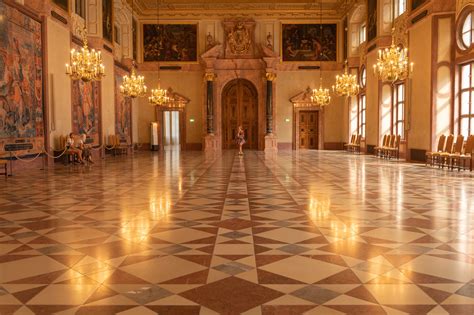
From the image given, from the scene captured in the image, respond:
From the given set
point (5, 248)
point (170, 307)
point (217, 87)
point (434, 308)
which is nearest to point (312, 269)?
point (434, 308)

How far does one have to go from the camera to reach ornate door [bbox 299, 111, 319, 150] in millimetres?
29062

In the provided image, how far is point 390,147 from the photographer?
63.6 feet

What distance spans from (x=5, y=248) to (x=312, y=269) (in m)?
3.27

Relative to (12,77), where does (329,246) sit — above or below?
below

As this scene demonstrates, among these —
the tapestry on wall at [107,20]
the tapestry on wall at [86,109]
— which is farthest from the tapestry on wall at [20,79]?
the tapestry on wall at [107,20]

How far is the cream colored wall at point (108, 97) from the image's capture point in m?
21.3

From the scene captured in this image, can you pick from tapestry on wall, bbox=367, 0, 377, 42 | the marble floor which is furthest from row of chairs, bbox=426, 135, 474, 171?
tapestry on wall, bbox=367, 0, 377, 42

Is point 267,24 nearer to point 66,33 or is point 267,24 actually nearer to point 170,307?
point 66,33

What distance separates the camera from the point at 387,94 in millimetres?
21203

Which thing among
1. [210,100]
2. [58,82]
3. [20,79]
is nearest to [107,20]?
[58,82]

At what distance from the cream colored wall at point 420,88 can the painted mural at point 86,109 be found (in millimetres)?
13291

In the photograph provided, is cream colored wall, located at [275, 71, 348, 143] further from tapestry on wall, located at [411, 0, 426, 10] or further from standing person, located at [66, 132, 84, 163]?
standing person, located at [66, 132, 84, 163]

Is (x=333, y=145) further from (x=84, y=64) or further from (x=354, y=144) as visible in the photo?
(x=84, y=64)

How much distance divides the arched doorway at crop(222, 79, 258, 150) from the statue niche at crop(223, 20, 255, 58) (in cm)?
199
